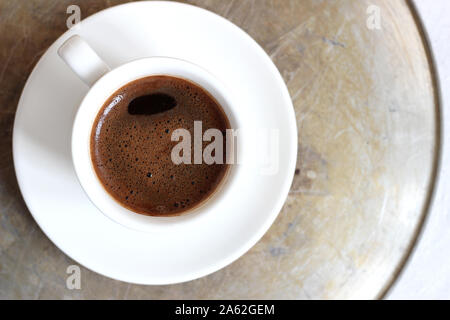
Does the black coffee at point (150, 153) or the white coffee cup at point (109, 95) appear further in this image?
the black coffee at point (150, 153)

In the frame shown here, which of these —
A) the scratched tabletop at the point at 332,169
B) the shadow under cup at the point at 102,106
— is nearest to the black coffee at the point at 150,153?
the shadow under cup at the point at 102,106

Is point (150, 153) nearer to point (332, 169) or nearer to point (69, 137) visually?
point (69, 137)

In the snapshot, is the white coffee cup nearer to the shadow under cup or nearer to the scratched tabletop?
the shadow under cup

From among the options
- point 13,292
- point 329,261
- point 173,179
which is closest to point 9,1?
point 173,179

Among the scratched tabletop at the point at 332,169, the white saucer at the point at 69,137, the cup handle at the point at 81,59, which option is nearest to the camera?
the cup handle at the point at 81,59

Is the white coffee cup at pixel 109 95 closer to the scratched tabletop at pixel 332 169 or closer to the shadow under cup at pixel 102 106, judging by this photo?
the shadow under cup at pixel 102 106

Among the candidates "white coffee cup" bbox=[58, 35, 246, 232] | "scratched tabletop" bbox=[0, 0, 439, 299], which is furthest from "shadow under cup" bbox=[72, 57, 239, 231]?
"scratched tabletop" bbox=[0, 0, 439, 299]

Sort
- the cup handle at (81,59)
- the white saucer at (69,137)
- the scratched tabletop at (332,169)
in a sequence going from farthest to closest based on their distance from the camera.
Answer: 1. the scratched tabletop at (332,169)
2. the white saucer at (69,137)
3. the cup handle at (81,59)

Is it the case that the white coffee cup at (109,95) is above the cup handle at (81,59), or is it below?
below
